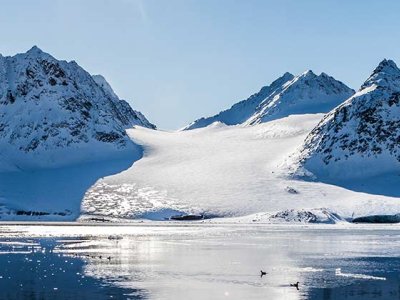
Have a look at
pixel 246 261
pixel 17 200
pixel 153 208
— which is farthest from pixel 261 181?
pixel 246 261

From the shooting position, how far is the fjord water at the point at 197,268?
45.9 meters

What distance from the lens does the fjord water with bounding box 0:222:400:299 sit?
151 ft

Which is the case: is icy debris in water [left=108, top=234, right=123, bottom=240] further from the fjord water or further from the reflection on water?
the reflection on water

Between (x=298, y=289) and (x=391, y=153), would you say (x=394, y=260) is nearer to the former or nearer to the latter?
(x=298, y=289)

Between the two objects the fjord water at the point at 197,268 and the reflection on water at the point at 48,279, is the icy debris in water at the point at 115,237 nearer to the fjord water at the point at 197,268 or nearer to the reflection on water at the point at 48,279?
the fjord water at the point at 197,268

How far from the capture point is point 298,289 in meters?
47.4

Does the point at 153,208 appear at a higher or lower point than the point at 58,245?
higher

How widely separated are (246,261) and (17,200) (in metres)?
116

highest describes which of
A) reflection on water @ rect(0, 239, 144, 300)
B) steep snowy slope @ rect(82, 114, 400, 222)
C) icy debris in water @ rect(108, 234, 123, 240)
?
steep snowy slope @ rect(82, 114, 400, 222)

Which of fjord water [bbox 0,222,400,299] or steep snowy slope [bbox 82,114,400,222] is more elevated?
steep snowy slope [bbox 82,114,400,222]

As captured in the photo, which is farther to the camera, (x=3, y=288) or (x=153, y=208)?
(x=153, y=208)

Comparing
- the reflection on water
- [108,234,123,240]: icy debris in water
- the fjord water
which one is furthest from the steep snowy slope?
the reflection on water

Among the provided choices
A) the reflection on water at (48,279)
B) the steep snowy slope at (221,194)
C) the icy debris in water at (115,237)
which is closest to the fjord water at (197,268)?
the reflection on water at (48,279)

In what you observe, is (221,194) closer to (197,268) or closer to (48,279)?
(197,268)
